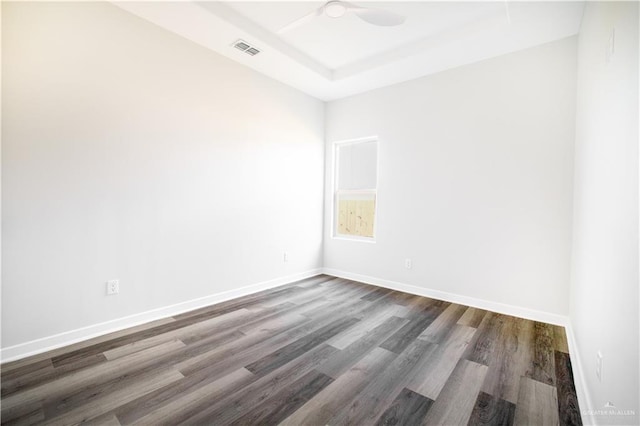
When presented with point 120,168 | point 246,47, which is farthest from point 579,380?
point 246,47

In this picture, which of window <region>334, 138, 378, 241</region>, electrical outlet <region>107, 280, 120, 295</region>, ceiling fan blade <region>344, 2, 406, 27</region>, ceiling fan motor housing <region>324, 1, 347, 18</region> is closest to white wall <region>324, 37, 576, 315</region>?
window <region>334, 138, 378, 241</region>

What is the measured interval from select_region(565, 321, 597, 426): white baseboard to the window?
92.9 inches

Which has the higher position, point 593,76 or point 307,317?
point 593,76

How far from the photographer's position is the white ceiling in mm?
2447

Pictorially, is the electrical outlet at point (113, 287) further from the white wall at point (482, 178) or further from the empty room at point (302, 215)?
the white wall at point (482, 178)

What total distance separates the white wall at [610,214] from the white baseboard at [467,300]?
665 millimetres

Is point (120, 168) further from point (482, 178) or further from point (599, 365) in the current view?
point (482, 178)

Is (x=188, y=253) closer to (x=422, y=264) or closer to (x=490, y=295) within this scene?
(x=422, y=264)

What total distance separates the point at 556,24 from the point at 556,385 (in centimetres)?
292

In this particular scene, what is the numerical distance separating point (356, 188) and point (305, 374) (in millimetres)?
2929

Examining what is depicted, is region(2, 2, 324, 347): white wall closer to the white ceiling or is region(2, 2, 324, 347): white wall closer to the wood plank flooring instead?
the white ceiling

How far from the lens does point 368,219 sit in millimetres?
4172

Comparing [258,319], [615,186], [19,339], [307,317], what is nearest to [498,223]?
[615,186]

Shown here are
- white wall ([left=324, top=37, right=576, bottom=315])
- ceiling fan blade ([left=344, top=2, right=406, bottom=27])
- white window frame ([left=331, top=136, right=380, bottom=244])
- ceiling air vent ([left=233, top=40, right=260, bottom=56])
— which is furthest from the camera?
white window frame ([left=331, top=136, right=380, bottom=244])
